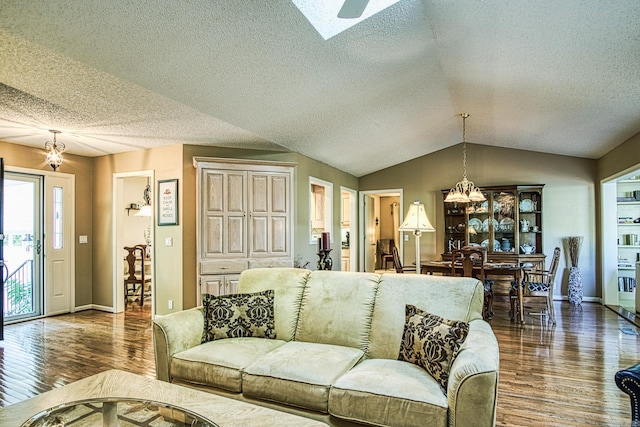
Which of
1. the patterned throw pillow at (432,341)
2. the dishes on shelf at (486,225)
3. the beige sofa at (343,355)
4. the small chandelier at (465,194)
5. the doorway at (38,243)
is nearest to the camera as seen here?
the beige sofa at (343,355)

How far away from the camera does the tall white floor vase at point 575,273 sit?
646 cm

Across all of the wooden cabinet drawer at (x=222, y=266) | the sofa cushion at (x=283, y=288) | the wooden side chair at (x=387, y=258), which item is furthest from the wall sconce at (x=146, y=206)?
the wooden side chair at (x=387, y=258)

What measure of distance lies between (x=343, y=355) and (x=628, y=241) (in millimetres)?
6410

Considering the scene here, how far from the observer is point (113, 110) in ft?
13.1

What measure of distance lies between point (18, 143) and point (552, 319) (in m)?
7.70

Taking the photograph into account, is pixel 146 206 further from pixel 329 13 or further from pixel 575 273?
pixel 575 273

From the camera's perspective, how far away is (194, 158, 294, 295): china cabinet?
500 cm

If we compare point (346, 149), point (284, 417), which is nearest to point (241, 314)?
point (284, 417)

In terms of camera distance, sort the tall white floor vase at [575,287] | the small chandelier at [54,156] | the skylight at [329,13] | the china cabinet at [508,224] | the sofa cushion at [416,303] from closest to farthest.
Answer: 1. the sofa cushion at [416,303]
2. the skylight at [329,13]
3. the small chandelier at [54,156]
4. the tall white floor vase at [575,287]
5. the china cabinet at [508,224]

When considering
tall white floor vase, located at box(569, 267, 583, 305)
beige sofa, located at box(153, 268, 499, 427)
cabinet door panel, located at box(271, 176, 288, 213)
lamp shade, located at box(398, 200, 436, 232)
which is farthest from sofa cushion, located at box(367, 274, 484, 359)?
tall white floor vase, located at box(569, 267, 583, 305)

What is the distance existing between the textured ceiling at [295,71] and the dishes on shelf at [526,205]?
1636 millimetres

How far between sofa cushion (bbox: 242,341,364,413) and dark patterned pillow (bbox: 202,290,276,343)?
394 millimetres


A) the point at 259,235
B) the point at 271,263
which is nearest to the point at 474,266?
the point at 271,263

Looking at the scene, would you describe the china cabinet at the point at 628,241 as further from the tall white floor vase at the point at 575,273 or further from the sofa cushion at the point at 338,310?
the sofa cushion at the point at 338,310
